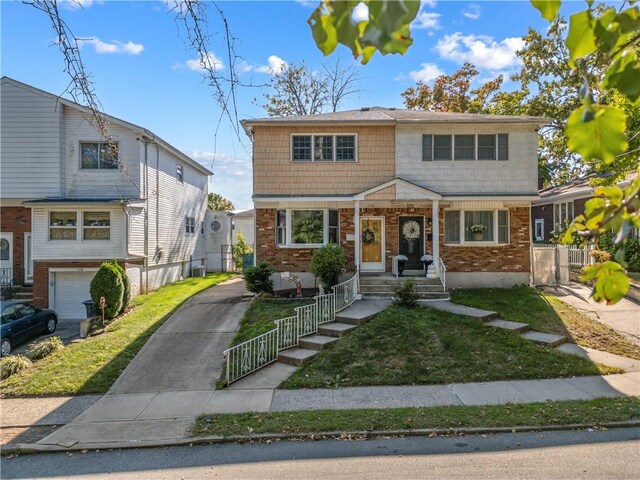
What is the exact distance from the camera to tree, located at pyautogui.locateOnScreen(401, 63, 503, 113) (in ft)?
102

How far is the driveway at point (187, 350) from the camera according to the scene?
9359 millimetres

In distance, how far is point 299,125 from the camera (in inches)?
640

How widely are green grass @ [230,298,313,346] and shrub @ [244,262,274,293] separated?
49 cm

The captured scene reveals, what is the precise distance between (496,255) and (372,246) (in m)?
4.92

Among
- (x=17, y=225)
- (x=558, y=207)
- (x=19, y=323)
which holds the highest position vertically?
(x=558, y=207)

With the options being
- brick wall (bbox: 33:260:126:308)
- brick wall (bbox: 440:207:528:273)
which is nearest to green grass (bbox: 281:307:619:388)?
brick wall (bbox: 440:207:528:273)

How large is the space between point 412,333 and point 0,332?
11.7 metres

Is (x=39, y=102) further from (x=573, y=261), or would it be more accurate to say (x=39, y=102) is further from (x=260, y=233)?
(x=573, y=261)

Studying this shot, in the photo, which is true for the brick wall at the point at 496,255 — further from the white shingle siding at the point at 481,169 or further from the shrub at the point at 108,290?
the shrub at the point at 108,290

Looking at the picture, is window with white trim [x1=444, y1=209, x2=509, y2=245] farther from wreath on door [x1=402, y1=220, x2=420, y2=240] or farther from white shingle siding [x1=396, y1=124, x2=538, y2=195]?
wreath on door [x1=402, y1=220, x2=420, y2=240]

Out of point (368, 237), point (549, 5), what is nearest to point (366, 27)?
point (549, 5)

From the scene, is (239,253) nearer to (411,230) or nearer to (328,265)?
(411,230)

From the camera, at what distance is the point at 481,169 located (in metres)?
16.3

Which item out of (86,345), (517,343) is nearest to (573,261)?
(517,343)
